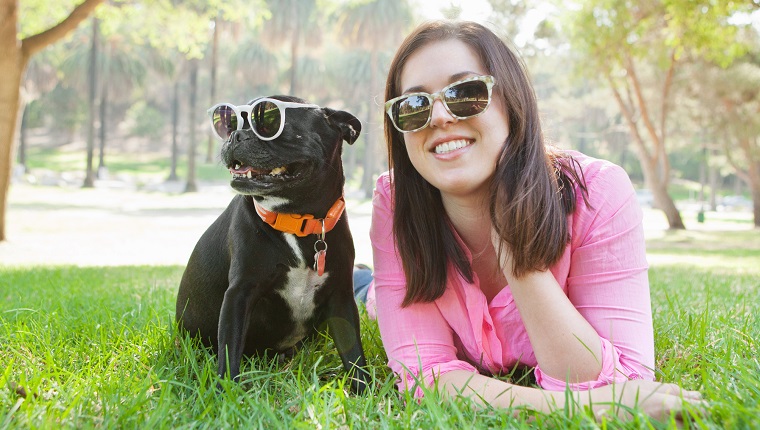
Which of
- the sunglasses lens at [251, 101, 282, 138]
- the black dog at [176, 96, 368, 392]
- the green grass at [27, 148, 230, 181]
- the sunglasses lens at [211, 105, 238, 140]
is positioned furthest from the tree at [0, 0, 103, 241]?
the green grass at [27, 148, 230, 181]

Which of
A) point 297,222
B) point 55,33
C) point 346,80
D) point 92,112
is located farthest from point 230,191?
point 346,80

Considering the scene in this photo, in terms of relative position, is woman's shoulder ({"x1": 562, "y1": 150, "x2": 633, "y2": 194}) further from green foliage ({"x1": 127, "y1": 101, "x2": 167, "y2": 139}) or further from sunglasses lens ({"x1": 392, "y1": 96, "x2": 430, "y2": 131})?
green foliage ({"x1": 127, "y1": 101, "x2": 167, "y2": 139})

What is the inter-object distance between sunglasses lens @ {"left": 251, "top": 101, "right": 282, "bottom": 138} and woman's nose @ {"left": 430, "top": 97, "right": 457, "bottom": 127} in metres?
0.72

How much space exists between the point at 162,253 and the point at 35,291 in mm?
5696

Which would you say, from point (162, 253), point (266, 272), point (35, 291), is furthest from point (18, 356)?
point (162, 253)

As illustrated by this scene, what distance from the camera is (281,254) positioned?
261 centimetres

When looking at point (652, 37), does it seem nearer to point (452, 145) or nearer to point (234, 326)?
point (452, 145)

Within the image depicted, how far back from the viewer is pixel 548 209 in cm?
231

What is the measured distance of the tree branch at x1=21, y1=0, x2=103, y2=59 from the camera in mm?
9195

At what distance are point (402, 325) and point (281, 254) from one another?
0.58m

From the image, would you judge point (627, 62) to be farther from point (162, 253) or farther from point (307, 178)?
point (307, 178)

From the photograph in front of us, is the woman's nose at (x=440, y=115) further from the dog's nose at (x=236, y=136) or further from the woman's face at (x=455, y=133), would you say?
the dog's nose at (x=236, y=136)

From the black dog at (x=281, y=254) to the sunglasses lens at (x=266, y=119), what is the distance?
26 mm

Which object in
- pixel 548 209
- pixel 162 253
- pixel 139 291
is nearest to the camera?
pixel 548 209
